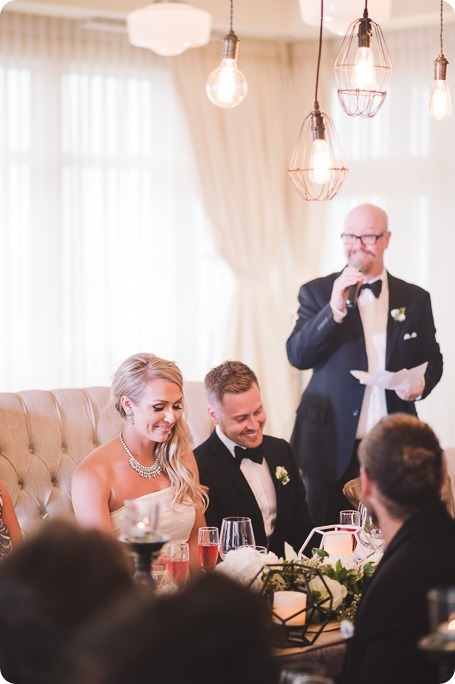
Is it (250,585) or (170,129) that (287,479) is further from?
(170,129)

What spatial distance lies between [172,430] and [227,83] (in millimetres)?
1212

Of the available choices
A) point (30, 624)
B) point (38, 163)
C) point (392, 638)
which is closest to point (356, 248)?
point (38, 163)

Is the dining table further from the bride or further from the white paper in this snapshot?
the white paper

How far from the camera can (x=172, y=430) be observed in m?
3.66

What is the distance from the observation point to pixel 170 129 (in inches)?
244

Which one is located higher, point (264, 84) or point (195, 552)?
point (264, 84)

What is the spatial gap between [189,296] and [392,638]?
14.1 feet

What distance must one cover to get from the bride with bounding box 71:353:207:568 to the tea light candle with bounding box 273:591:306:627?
0.96 m

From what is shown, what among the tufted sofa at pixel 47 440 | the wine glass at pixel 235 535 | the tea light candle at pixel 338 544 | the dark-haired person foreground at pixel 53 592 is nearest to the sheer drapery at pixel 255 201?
the tufted sofa at pixel 47 440

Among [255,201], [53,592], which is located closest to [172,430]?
[53,592]

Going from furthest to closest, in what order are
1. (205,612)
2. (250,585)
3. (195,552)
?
(195,552) < (250,585) < (205,612)

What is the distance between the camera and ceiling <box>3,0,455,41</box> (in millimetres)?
5605

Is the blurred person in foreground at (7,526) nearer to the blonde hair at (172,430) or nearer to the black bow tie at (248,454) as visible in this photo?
the blonde hair at (172,430)

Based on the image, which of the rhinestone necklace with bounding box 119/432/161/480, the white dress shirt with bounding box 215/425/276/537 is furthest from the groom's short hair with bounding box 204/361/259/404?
the rhinestone necklace with bounding box 119/432/161/480
